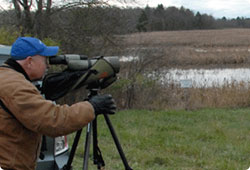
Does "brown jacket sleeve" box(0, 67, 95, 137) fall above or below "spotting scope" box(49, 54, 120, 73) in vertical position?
below

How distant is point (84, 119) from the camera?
2.22m

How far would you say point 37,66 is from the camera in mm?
2412

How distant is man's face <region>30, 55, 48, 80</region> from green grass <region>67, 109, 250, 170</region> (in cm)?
265

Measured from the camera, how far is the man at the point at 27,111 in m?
2.14

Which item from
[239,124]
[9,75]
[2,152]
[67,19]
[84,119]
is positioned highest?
[67,19]

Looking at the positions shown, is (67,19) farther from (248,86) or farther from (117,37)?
(248,86)

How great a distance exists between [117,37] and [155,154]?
23.7 feet

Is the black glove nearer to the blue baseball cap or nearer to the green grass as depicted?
the blue baseball cap

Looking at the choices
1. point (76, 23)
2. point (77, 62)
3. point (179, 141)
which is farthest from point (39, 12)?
point (77, 62)

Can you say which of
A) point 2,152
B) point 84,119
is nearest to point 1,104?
point 2,152

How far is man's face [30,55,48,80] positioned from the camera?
2393 millimetres

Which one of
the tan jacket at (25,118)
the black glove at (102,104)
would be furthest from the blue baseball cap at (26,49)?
the black glove at (102,104)

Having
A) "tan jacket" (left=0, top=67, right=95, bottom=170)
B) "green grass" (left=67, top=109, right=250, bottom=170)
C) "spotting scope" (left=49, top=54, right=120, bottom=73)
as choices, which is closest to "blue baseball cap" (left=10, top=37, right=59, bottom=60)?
"tan jacket" (left=0, top=67, right=95, bottom=170)

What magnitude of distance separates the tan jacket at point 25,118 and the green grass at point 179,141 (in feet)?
8.70
